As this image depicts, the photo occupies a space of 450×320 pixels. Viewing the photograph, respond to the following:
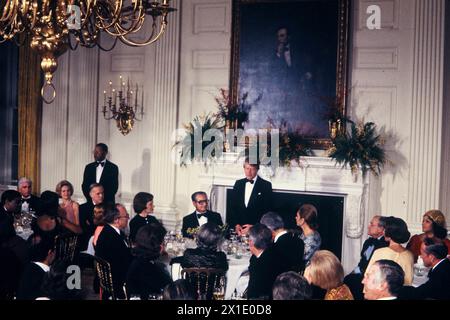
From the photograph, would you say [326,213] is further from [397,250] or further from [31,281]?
[31,281]

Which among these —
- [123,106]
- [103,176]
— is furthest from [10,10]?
[123,106]

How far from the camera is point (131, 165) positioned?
1062cm

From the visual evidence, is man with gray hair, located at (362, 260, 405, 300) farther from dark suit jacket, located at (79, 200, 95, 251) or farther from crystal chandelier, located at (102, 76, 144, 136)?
crystal chandelier, located at (102, 76, 144, 136)

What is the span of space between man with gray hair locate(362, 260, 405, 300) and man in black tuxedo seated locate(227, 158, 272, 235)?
409 centimetres

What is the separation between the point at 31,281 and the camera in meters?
4.93

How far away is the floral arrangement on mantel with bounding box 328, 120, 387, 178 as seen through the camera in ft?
29.4

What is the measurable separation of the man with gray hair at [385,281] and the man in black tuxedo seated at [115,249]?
2323 mm

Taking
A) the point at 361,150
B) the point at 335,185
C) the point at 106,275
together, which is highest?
the point at 361,150

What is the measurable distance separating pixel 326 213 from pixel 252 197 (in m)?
1.50

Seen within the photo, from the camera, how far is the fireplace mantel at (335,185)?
362 inches

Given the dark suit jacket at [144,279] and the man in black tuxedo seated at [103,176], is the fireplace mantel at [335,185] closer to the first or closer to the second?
the man in black tuxedo seated at [103,176]

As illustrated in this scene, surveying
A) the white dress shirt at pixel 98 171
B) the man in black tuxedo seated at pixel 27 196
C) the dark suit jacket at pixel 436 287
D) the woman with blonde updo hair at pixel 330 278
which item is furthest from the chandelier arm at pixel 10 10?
the white dress shirt at pixel 98 171

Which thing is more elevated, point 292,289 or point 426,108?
point 426,108

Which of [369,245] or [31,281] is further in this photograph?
[369,245]
